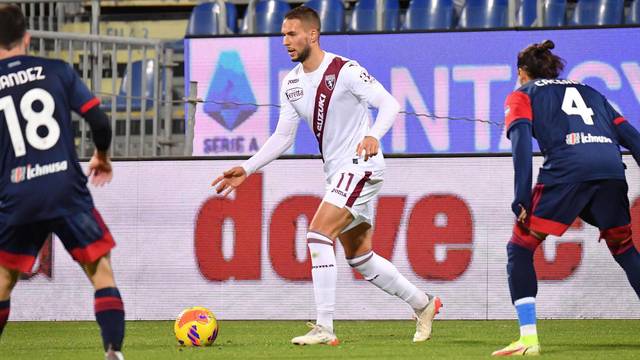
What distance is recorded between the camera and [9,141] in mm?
6008

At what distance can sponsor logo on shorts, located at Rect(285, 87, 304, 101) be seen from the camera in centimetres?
828

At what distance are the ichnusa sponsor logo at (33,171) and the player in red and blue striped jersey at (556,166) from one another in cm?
255

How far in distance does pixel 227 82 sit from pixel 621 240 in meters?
7.03

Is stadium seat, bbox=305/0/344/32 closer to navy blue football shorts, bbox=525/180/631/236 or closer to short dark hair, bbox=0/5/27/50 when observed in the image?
navy blue football shorts, bbox=525/180/631/236

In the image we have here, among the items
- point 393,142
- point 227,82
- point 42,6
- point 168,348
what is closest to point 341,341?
point 168,348

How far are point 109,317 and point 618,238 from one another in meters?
3.04

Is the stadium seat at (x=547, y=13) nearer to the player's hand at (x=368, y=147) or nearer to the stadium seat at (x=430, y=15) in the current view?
the stadium seat at (x=430, y=15)

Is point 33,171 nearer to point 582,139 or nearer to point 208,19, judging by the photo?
point 582,139

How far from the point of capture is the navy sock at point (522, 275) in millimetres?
7152

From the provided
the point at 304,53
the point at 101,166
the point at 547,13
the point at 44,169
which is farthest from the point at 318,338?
the point at 547,13

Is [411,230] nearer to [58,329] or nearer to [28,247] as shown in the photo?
[58,329]

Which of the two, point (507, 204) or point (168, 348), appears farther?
point (507, 204)

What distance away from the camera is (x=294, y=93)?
27.3ft

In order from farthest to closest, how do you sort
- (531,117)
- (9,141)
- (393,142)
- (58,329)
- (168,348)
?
(393,142) → (58,329) → (168,348) → (531,117) → (9,141)
